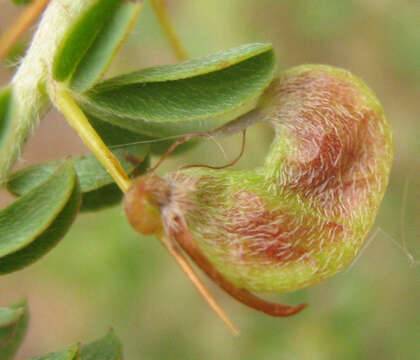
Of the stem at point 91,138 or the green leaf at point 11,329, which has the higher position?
the stem at point 91,138

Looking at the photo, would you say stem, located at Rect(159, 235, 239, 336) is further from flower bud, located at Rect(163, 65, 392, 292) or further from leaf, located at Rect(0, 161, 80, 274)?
leaf, located at Rect(0, 161, 80, 274)

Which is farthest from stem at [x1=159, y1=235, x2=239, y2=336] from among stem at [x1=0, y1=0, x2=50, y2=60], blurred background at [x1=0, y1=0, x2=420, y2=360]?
blurred background at [x1=0, y1=0, x2=420, y2=360]

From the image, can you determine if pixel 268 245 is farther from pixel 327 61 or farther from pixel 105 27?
pixel 327 61

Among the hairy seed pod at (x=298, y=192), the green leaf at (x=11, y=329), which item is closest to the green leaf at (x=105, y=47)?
the hairy seed pod at (x=298, y=192)

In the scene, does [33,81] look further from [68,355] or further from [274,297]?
[274,297]

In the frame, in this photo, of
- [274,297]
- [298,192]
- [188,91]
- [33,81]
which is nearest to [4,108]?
[33,81]

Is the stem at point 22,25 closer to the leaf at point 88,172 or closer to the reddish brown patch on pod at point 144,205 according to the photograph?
the leaf at point 88,172
